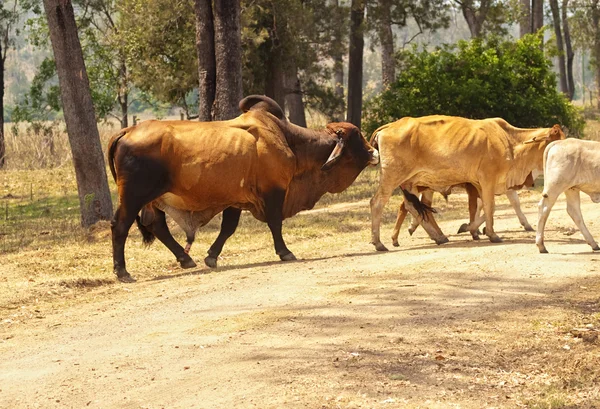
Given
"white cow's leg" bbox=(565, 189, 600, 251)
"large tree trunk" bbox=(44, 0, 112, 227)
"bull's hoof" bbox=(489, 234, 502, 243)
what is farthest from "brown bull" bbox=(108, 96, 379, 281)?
"large tree trunk" bbox=(44, 0, 112, 227)

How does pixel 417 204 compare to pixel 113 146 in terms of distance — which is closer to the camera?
pixel 113 146

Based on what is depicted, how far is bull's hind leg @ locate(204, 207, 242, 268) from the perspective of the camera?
44.1 ft

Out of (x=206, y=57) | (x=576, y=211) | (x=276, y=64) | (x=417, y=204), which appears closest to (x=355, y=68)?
(x=276, y=64)

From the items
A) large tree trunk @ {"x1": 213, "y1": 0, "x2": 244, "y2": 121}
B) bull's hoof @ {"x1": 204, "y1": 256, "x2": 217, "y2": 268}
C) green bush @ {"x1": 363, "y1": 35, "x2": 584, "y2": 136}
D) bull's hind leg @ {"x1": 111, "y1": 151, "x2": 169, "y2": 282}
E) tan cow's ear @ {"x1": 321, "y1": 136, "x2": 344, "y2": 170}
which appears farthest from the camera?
green bush @ {"x1": 363, "y1": 35, "x2": 584, "y2": 136}

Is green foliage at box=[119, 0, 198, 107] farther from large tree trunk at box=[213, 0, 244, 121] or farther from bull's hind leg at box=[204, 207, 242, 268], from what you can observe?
bull's hind leg at box=[204, 207, 242, 268]

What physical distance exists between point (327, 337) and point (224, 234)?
16.5 feet

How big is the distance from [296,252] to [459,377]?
23.2 ft

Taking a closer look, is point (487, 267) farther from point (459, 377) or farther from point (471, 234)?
point (459, 377)

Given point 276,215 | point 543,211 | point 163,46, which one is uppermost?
point 163,46

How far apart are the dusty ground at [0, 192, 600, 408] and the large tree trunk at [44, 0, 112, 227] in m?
4.52

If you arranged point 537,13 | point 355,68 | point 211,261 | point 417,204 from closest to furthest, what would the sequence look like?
point 211,261 → point 417,204 → point 355,68 → point 537,13

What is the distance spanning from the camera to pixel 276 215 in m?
13.5

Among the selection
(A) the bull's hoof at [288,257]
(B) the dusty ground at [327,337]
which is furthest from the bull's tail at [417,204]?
(A) the bull's hoof at [288,257]

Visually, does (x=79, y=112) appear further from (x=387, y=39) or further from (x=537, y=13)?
(x=537, y=13)
